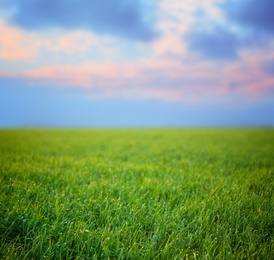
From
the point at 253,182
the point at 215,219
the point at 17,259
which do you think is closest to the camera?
the point at 17,259

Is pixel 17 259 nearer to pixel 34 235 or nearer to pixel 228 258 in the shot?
pixel 34 235

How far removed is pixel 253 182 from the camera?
17.1ft

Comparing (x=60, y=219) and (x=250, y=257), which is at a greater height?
(x=60, y=219)

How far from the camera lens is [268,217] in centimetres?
354

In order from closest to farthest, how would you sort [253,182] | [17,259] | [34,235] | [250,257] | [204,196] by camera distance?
[17,259] < [250,257] < [34,235] < [204,196] < [253,182]

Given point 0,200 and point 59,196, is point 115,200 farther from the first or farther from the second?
point 0,200

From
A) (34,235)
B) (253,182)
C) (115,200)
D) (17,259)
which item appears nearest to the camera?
(17,259)

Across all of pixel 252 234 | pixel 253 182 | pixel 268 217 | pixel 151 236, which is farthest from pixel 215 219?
pixel 253 182

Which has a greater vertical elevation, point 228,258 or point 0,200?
point 0,200

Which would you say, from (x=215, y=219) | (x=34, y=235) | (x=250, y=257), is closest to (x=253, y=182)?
(x=215, y=219)

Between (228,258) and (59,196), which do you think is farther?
(59,196)

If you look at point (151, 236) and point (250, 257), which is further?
point (151, 236)

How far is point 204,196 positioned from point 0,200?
11.9 ft

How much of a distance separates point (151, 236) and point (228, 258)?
0.99 meters
